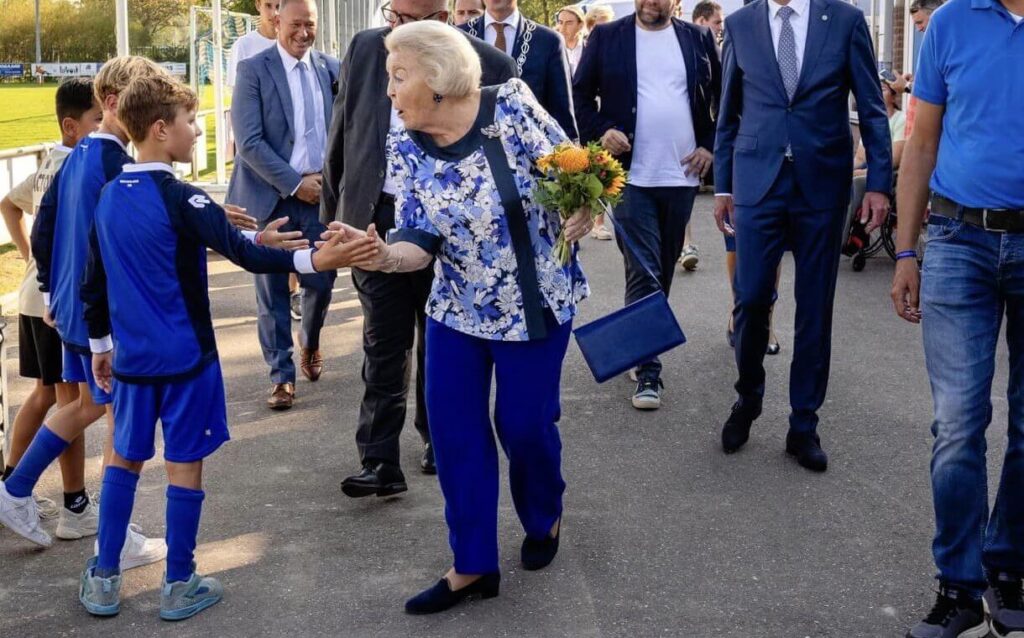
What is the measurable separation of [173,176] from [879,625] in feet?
9.07

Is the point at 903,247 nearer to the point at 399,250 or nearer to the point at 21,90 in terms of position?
the point at 399,250

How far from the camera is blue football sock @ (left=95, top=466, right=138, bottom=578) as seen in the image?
4.72 m

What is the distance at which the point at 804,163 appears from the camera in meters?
6.20

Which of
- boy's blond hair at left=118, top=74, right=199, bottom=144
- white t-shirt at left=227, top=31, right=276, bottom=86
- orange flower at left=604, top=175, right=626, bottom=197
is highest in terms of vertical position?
white t-shirt at left=227, top=31, right=276, bottom=86

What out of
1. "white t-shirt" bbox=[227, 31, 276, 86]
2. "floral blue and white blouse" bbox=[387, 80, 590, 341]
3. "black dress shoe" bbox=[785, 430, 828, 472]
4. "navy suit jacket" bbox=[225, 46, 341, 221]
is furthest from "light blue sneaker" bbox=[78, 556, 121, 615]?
"white t-shirt" bbox=[227, 31, 276, 86]

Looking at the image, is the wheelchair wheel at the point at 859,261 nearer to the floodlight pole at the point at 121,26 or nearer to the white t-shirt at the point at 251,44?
the white t-shirt at the point at 251,44

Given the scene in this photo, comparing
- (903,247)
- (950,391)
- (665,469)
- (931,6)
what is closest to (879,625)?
(950,391)

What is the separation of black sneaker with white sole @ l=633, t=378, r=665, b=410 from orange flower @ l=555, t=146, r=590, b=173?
303 cm

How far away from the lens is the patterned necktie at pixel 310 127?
787cm

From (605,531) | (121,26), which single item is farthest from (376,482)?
(121,26)

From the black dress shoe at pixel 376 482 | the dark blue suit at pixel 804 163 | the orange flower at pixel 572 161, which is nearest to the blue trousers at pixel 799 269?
the dark blue suit at pixel 804 163

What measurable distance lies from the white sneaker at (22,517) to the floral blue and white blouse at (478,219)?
1.87 meters

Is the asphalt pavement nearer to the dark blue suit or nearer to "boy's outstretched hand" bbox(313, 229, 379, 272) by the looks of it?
the dark blue suit

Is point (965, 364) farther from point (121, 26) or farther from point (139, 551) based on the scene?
point (121, 26)
